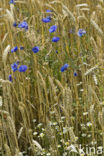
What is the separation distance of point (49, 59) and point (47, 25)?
15.8 inches

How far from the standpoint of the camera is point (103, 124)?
43.9 inches

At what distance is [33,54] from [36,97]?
0.30 metres

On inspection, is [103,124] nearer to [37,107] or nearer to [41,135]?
[41,135]

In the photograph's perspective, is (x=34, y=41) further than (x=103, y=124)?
Yes

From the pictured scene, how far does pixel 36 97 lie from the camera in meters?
1.87

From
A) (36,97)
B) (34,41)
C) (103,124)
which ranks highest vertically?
(34,41)

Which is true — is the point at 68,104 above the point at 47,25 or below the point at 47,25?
below

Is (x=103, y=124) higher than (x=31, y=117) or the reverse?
higher

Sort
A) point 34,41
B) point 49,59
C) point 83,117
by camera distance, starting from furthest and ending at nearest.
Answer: point 49,59, point 83,117, point 34,41

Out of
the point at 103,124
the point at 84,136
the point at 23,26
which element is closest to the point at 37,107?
the point at 84,136

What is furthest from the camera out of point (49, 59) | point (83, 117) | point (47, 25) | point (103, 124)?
point (47, 25)

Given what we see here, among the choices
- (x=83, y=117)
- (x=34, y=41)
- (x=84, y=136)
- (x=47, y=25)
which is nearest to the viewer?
(x=34, y=41)

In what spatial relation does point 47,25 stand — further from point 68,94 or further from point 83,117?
point 68,94

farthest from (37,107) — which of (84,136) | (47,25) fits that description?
(47,25)
